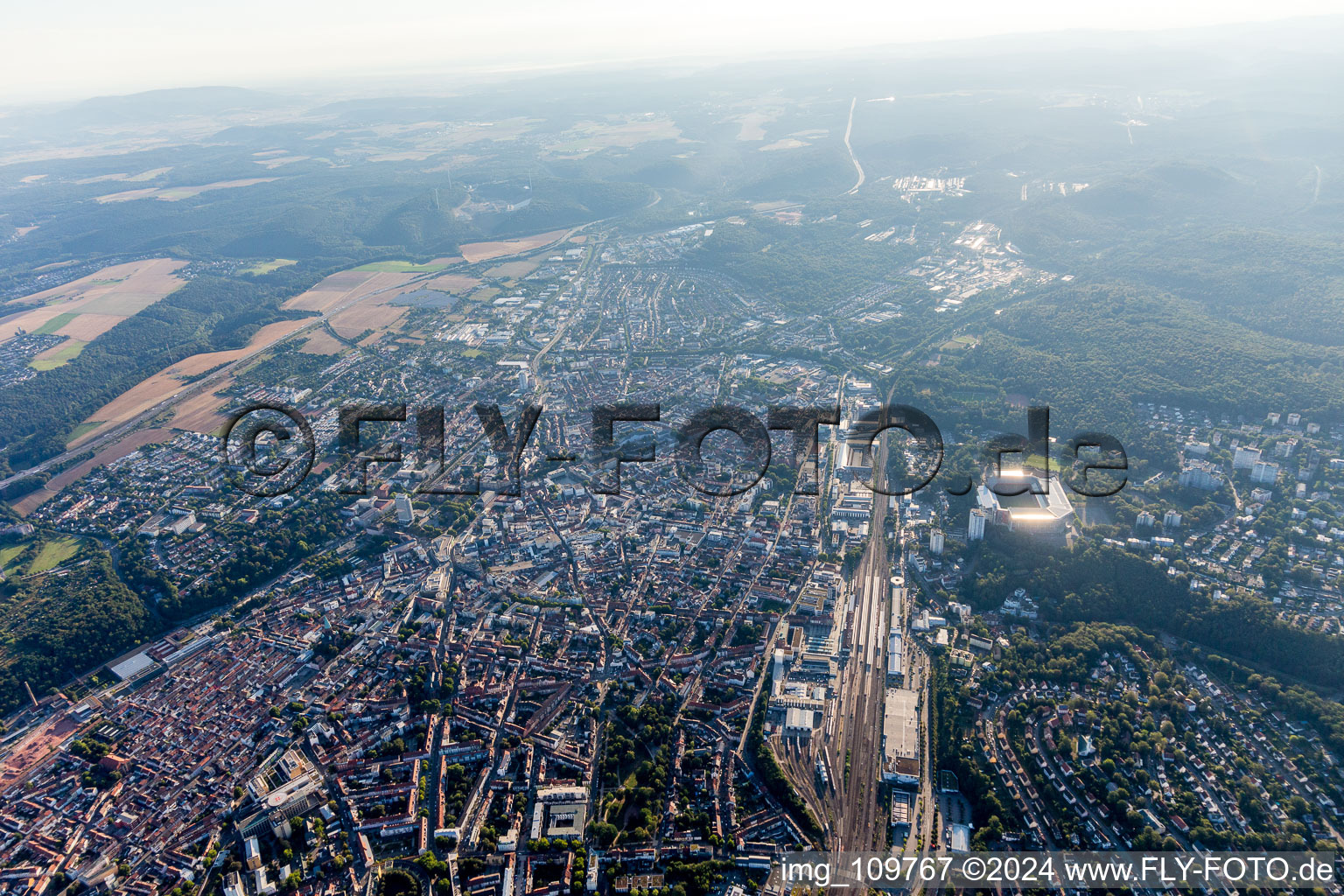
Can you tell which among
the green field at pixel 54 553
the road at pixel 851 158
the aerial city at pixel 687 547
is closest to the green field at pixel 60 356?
the aerial city at pixel 687 547

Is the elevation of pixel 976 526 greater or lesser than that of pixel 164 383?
lesser

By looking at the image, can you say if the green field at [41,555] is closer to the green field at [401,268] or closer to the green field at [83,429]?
the green field at [83,429]

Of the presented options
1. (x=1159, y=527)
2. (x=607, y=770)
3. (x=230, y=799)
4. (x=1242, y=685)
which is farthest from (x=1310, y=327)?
(x=230, y=799)

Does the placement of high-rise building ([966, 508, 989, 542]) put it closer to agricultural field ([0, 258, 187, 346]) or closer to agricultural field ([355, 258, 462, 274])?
agricultural field ([355, 258, 462, 274])

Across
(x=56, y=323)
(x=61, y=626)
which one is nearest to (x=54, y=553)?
(x=61, y=626)

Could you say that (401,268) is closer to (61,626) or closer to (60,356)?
(60,356)

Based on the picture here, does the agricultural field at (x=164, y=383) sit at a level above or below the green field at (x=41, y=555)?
above
